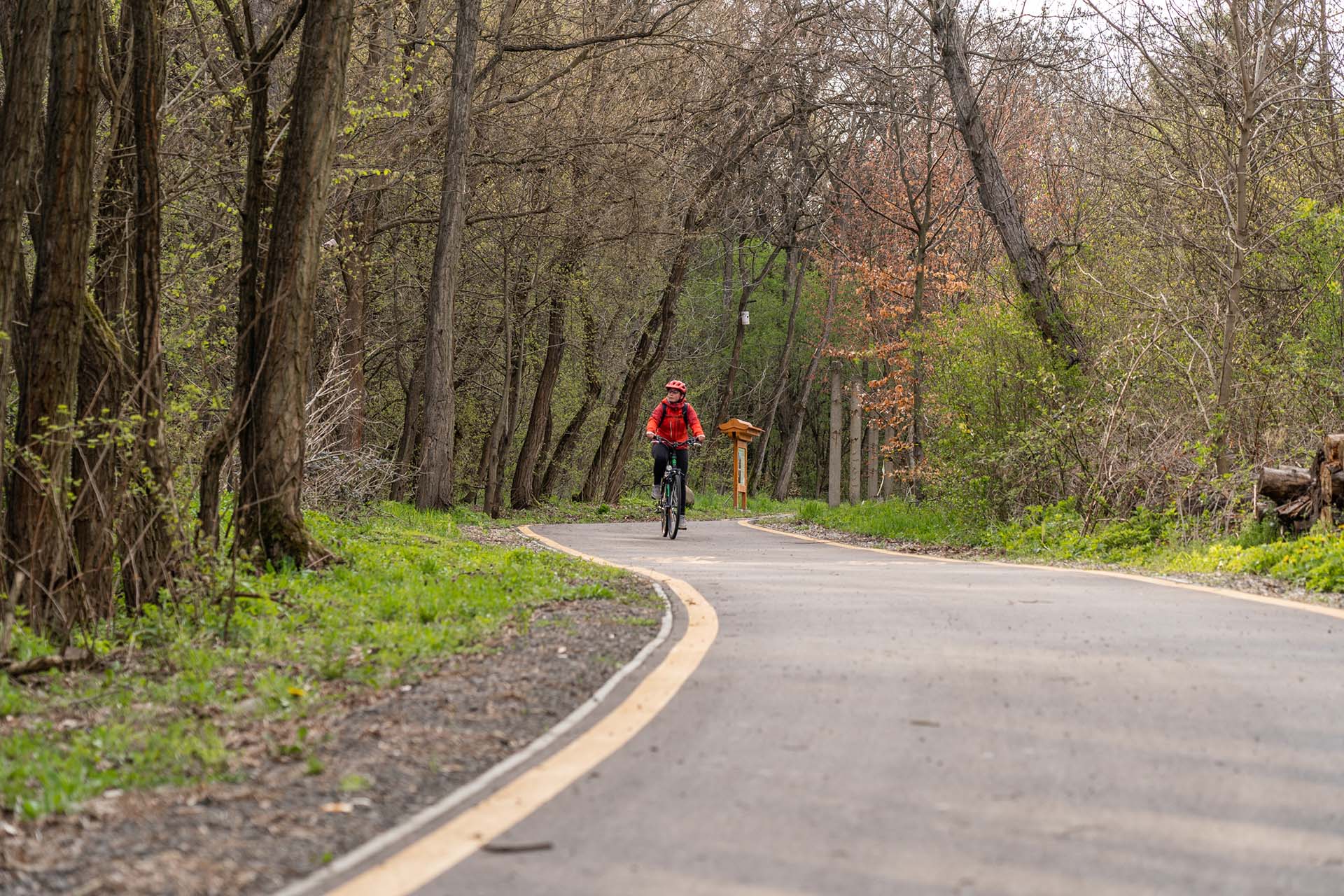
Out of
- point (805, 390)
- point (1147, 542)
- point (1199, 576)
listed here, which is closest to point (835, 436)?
point (1147, 542)

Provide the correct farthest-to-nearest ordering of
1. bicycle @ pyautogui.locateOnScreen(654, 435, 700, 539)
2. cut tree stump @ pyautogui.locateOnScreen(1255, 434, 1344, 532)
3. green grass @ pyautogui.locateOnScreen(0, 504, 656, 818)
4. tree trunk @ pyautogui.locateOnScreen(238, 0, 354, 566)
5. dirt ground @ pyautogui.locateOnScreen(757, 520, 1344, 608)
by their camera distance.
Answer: bicycle @ pyautogui.locateOnScreen(654, 435, 700, 539) → cut tree stump @ pyautogui.locateOnScreen(1255, 434, 1344, 532) → tree trunk @ pyautogui.locateOnScreen(238, 0, 354, 566) → dirt ground @ pyautogui.locateOnScreen(757, 520, 1344, 608) → green grass @ pyautogui.locateOnScreen(0, 504, 656, 818)

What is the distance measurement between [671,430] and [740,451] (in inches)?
533

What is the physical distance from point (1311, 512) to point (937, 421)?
25.1 feet

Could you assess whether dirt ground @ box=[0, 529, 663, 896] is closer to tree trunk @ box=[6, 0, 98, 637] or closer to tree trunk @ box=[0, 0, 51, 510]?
tree trunk @ box=[6, 0, 98, 637]

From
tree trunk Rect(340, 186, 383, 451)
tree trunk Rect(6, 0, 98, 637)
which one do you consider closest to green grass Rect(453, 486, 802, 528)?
tree trunk Rect(340, 186, 383, 451)

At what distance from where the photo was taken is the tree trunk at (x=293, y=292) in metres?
11.0

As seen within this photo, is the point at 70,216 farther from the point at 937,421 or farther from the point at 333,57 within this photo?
the point at 937,421

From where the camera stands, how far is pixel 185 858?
4.06 meters

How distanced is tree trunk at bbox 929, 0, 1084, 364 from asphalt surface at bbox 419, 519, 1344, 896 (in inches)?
399

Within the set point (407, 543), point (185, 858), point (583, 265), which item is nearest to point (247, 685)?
point (185, 858)

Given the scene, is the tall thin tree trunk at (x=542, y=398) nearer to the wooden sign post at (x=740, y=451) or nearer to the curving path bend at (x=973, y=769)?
the wooden sign post at (x=740, y=451)

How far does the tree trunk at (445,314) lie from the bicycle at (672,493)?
432 cm

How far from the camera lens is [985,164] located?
1891 centimetres

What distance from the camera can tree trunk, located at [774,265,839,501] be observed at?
4797 cm
